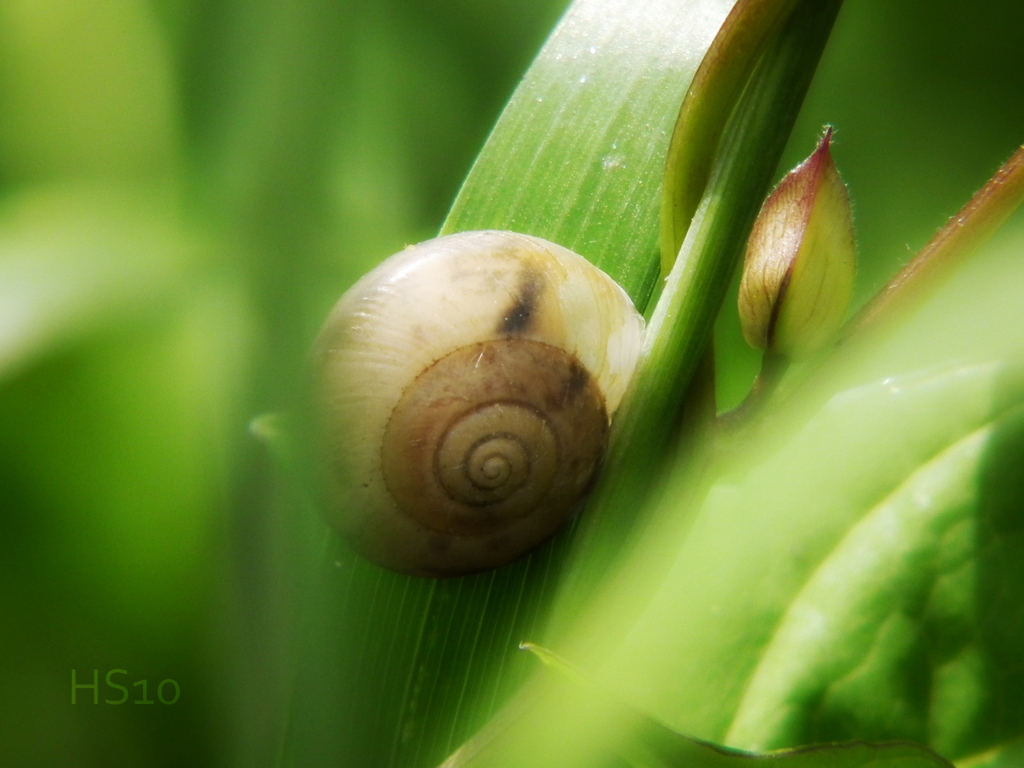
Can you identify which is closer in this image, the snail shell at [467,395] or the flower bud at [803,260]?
the flower bud at [803,260]

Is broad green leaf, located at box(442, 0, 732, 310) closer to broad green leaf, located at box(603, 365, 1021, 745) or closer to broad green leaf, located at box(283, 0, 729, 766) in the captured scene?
broad green leaf, located at box(283, 0, 729, 766)

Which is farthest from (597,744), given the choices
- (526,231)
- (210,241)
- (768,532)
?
(210,241)

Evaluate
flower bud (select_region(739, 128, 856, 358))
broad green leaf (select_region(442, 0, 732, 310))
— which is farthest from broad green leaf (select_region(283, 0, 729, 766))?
flower bud (select_region(739, 128, 856, 358))

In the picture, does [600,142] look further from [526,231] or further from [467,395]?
[467,395]

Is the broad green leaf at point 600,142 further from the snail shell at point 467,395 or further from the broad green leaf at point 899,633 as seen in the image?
the broad green leaf at point 899,633

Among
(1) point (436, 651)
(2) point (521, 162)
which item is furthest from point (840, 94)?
(1) point (436, 651)

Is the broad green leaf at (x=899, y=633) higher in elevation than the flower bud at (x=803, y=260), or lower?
lower

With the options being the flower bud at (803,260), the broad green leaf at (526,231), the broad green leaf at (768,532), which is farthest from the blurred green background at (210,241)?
the flower bud at (803,260)

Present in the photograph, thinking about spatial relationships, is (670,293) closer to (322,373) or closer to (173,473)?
(322,373)
